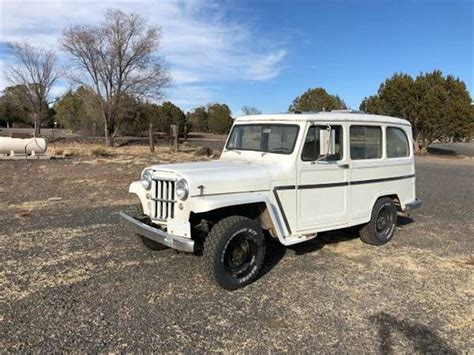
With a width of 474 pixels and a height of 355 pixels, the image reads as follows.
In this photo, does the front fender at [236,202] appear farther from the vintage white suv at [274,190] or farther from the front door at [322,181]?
the front door at [322,181]

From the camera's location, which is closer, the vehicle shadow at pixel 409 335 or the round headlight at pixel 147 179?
the vehicle shadow at pixel 409 335

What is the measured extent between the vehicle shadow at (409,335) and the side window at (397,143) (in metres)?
3.14

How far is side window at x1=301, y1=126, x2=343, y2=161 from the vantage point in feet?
16.8

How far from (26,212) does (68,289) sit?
4172 mm

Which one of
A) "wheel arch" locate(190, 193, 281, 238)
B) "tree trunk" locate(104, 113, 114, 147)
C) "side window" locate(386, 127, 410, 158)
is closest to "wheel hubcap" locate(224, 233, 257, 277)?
"wheel arch" locate(190, 193, 281, 238)

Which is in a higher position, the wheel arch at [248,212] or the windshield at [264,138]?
the windshield at [264,138]

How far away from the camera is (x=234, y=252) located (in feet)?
15.3

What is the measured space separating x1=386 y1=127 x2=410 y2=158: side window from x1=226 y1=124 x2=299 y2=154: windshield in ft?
6.59

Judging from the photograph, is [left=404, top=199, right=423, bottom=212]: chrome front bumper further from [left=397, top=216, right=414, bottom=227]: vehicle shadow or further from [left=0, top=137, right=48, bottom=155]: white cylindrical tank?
[left=0, top=137, right=48, bottom=155]: white cylindrical tank

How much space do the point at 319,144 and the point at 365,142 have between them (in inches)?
45.1

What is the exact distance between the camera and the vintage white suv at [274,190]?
176 inches

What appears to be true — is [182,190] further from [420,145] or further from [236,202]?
[420,145]

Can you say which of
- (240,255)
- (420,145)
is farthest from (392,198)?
(420,145)

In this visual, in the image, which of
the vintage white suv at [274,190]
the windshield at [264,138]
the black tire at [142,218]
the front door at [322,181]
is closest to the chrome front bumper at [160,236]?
the vintage white suv at [274,190]
